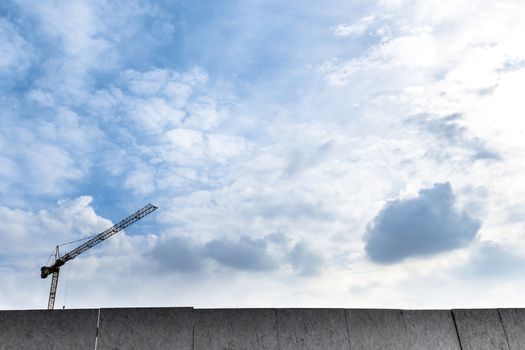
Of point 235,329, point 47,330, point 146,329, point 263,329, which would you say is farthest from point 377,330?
point 47,330

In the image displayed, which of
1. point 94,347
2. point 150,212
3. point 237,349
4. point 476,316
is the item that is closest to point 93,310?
point 94,347

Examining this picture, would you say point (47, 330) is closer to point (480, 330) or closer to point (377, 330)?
point (377, 330)

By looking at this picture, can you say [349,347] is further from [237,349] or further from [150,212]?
[150,212]

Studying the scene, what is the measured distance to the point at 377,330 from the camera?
7.61 metres

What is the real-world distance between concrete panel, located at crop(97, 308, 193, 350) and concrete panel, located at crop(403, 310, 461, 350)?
162 inches

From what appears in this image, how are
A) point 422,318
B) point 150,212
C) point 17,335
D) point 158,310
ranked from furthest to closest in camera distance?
point 150,212 < point 422,318 < point 158,310 < point 17,335

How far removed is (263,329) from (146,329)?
1924 mm

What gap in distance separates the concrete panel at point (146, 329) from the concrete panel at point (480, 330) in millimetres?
5227

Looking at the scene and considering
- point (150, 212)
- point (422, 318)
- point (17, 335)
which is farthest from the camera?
point (150, 212)

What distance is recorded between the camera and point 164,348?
21.8 feet

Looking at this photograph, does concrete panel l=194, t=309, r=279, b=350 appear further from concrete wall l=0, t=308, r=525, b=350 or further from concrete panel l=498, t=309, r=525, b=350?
concrete panel l=498, t=309, r=525, b=350

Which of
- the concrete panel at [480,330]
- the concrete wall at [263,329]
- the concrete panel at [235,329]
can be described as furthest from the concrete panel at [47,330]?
the concrete panel at [480,330]

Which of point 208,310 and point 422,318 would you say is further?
point 422,318

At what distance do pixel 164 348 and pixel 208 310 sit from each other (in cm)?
89
